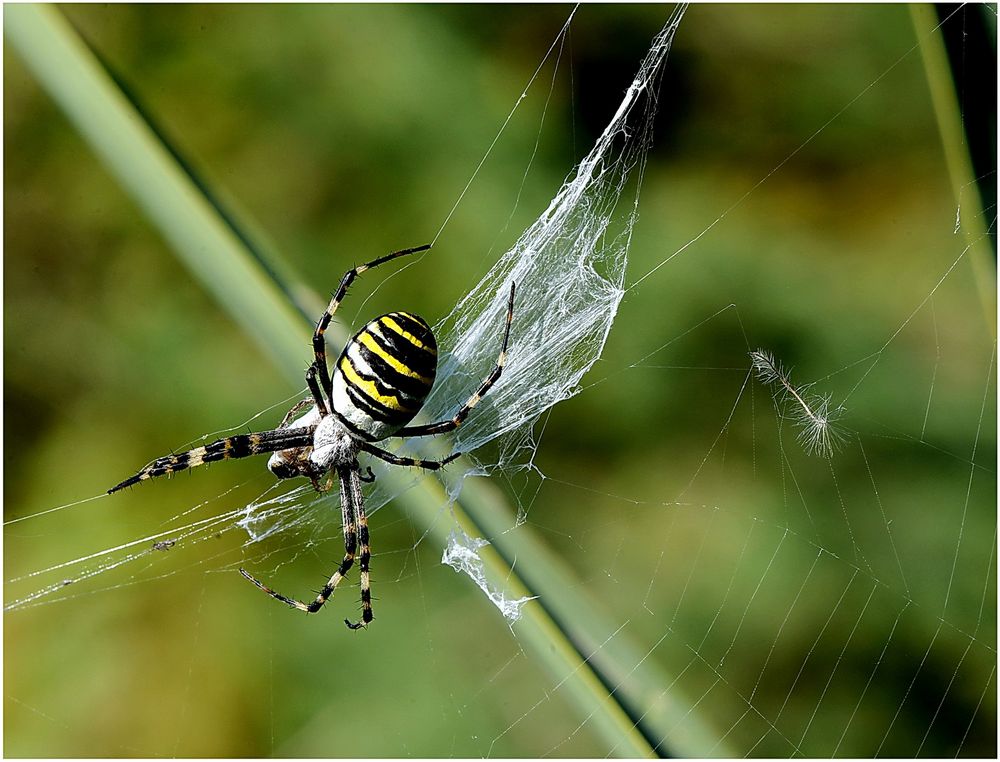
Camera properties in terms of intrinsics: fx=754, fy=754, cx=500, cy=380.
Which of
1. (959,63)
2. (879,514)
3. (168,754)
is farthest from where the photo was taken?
(879,514)

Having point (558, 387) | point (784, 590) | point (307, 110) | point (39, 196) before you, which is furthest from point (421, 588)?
point (39, 196)

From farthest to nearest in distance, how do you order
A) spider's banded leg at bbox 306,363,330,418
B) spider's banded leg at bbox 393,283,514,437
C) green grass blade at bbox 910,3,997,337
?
1. spider's banded leg at bbox 393,283,514,437
2. spider's banded leg at bbox 306,363,330,418
3. green grass blade at bbox 910,3,997,337

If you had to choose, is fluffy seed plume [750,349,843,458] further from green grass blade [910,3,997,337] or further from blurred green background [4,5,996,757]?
green grass blade [910,3,997,337]

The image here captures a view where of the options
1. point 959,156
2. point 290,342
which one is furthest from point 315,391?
point 959,156

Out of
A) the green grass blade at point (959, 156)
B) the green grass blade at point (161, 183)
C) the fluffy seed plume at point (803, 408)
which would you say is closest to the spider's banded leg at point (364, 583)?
the green grass blade at point (161, 183)

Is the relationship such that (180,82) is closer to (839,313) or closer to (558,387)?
(558,387)

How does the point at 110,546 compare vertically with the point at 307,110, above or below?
below

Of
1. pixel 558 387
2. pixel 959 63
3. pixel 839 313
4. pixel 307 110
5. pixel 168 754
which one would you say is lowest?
pixel 839 313

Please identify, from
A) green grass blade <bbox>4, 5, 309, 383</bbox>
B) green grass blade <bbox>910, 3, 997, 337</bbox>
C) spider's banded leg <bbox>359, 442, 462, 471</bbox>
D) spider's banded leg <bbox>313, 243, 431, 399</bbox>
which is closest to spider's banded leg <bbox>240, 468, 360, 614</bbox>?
spider's banded leg <bbox>359, 442, 462, 471</bbox>
